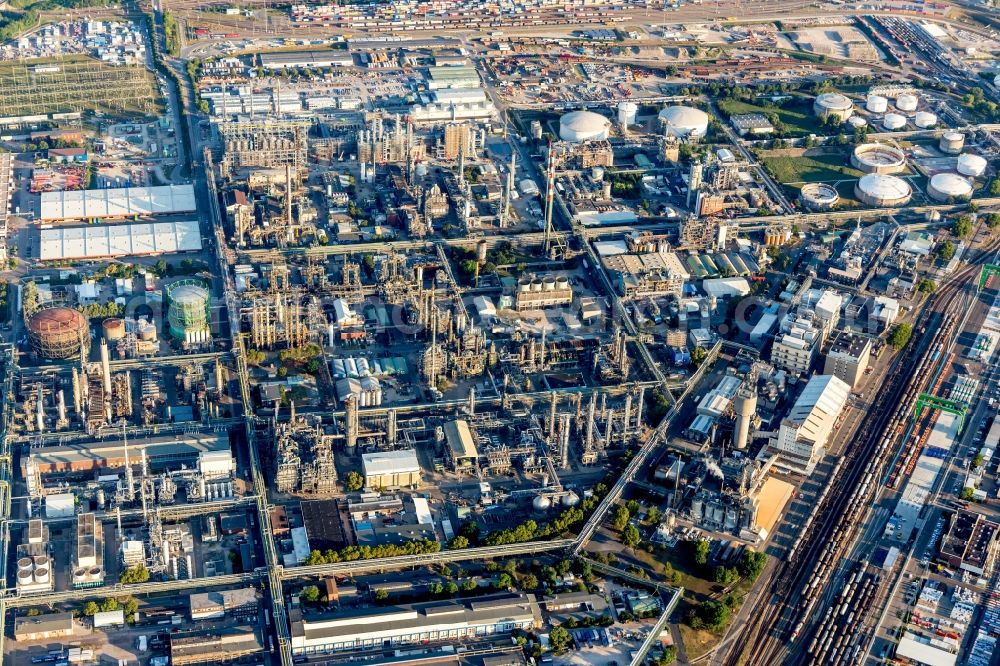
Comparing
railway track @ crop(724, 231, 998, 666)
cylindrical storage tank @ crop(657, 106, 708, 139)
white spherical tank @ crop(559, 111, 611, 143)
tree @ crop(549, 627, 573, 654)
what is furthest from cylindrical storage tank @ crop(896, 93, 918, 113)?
tree @ crop(549, 627, 573, 654)

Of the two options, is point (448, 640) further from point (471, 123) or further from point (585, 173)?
point (471, 123)

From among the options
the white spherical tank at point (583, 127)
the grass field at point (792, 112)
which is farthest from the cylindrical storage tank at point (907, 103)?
the white spherical tank at point (583, 127)

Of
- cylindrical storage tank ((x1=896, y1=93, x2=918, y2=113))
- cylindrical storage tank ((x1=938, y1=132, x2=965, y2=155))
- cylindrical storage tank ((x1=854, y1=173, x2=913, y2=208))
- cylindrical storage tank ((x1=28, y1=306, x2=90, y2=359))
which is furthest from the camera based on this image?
cylindrical storage tank ((x1=896, y1=93, x2=918, y2=113))

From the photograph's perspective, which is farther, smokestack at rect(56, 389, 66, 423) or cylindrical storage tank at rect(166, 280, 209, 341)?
cylindrical storage tank at rect(166, 280, 209, 341)

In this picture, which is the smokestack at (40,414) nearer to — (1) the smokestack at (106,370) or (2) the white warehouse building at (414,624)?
(1) the smokestack at (106,370)

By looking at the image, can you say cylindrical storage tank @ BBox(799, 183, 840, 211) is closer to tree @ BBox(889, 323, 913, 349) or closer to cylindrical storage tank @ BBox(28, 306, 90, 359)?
tree @ BBox(889, 323, 913, 349)

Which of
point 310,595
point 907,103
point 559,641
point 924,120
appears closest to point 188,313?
point 310,595
